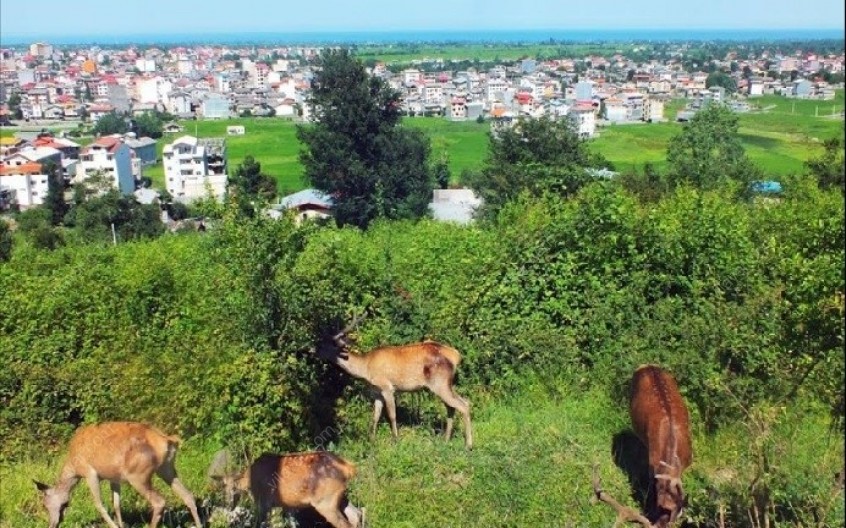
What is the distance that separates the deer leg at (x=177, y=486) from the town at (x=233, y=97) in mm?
41041

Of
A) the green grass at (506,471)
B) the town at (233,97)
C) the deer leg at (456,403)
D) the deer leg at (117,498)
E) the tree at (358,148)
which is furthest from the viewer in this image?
the town at (233,97)

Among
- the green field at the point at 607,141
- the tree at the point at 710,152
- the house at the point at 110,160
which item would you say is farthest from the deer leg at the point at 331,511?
the house at the point at 110,160

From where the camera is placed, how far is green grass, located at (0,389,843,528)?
7227mm

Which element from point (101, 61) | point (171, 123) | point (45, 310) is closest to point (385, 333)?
point (45, 310)

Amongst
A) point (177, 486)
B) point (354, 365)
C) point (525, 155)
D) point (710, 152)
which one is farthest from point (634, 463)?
point (710, 152)

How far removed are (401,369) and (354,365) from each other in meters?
0.52

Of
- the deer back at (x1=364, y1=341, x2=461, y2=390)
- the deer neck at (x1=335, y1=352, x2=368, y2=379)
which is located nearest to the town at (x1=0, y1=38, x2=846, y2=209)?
the deer neck at (x1=335, y1=352, x2=368, y2=379)

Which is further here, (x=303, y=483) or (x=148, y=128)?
(x=148, y=128)

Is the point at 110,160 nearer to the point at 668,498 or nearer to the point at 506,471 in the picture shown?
the point at 506,471

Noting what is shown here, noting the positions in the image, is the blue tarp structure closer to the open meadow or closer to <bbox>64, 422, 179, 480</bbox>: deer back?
the open meadow

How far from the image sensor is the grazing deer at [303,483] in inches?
263

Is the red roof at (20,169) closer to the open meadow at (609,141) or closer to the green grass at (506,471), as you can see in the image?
the open meadow at (609,141)

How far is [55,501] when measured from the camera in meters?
6.91

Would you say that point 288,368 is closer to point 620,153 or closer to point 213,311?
point 213,311
